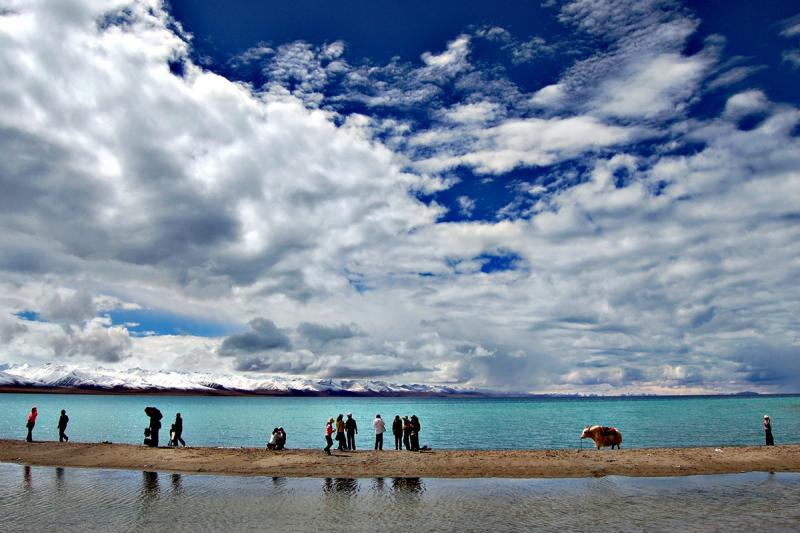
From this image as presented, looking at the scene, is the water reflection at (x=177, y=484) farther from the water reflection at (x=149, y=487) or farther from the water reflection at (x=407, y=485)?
the water reflection at (x=407, y=485)

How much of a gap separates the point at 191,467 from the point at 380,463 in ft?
37.4

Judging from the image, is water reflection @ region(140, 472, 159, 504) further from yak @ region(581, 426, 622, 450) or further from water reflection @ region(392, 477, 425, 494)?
yak @ region(581, 426, 622, 450)

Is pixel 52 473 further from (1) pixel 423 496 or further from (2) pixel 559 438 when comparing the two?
(2) pixel 559 438

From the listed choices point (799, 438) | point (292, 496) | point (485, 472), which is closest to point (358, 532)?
point (292, 496)

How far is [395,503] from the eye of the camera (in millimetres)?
22609

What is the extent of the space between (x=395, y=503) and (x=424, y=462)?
11144 mm

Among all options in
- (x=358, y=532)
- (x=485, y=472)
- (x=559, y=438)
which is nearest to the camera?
(x=358, y=532)

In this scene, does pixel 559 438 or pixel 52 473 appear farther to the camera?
pixel 559 438

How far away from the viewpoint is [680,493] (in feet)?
80.9

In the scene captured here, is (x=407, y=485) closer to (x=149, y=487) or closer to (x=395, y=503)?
(x=395, y=503)

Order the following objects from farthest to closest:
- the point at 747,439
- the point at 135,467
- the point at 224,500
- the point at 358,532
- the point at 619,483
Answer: the point at 747,439
the point at 135,467
the point at 619,483
the point at 224,500
the point at 358,532

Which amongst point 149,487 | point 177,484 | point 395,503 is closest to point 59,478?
point 149,487

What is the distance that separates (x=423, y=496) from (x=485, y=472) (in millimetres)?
8174

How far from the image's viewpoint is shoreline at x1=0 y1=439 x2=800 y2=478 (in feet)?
102
